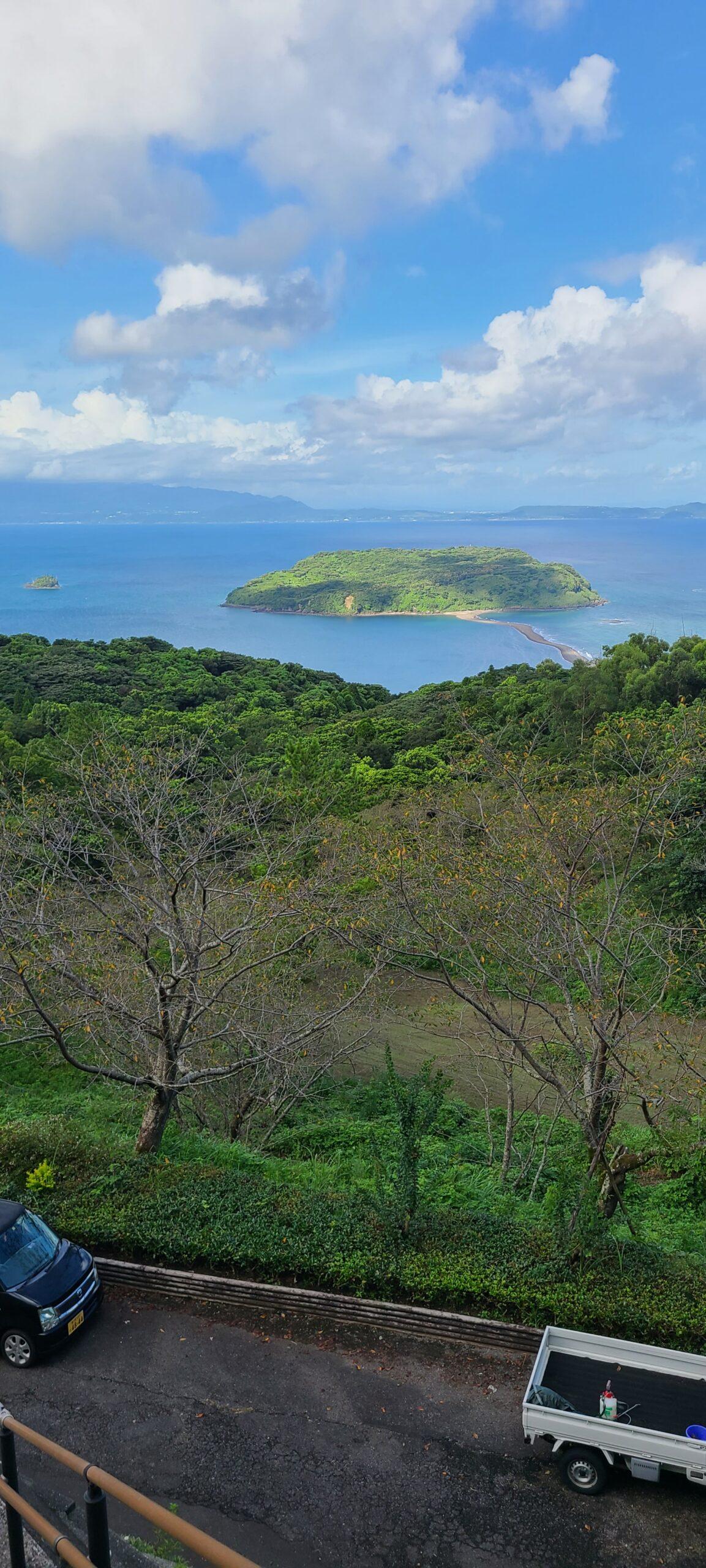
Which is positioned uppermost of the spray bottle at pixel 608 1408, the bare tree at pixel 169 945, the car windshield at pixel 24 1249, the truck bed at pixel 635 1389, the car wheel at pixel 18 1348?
the bare tree at pixel 169 945

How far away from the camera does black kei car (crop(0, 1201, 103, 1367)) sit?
21.0 feet

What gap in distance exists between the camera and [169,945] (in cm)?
1086

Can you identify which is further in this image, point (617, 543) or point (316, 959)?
point (617, 543)

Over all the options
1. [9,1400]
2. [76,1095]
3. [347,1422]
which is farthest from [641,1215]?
[76,1095]

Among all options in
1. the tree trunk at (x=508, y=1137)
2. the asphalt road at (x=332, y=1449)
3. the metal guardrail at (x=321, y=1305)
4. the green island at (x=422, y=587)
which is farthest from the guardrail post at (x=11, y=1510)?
the green island at (x=422, y=587)

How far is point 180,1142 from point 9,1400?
3.87 meters

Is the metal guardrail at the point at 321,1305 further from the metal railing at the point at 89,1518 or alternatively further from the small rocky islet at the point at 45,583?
the small rocky islet at the point at 45,583

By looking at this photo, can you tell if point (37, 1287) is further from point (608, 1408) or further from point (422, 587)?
point (422, 587)

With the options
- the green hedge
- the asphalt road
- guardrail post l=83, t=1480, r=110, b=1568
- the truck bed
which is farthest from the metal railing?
the green hedge

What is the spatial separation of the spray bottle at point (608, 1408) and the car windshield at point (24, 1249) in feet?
13.6

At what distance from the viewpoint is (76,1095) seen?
1284 centimetres

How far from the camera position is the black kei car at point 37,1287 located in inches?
252

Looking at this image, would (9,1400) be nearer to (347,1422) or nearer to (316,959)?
(347,1422)

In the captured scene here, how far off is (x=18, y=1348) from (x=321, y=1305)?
7.49ft
